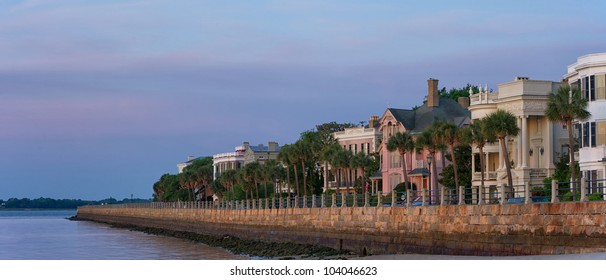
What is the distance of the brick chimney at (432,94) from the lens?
9100 cm

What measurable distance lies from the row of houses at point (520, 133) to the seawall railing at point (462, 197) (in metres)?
1.62

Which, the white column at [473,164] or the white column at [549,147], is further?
the white column at [473,164]

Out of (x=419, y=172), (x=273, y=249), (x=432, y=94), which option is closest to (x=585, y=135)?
(x=273, y=249)

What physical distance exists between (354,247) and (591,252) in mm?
20275

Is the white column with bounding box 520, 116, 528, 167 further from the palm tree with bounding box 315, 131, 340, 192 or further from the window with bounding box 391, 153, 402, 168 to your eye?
the window with bounding box 391, 153, 402, 168

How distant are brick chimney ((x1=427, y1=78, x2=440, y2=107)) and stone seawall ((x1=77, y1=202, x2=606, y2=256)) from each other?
23.8 m

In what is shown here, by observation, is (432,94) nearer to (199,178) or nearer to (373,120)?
(373,120)

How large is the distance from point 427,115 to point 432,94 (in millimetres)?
2648

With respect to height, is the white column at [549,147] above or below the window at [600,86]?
below

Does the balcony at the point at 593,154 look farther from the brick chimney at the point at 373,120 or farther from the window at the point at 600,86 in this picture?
the brick chimney at the point at 373,120

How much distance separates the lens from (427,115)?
89.7m

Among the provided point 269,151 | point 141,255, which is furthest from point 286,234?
point 269,151

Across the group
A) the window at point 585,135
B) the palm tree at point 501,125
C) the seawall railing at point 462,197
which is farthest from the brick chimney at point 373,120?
the window at point 585,135

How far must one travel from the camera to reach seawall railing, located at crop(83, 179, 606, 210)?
37531mm
